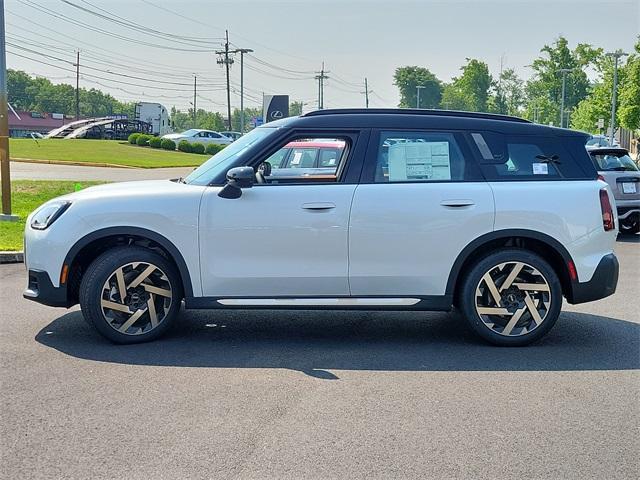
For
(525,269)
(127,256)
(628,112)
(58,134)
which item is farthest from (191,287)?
(58,134)

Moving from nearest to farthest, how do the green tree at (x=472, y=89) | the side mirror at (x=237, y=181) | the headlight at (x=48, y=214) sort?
the side mirror at (x=237, y=181)
the headlight at (x=48, y=214)
the green tree at (x=472, y=89)

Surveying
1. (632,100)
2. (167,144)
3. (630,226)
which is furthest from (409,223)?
(632,100)

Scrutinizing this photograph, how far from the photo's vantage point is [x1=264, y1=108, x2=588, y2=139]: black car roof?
589 cm

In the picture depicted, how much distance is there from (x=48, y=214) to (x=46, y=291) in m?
0.61

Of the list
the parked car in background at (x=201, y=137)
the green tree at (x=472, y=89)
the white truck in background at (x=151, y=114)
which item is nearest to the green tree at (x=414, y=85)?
the green tree at (x=472, y=89)

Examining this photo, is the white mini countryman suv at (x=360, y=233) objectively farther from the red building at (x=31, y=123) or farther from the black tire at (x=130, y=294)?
the red building at (x=31, y=123)

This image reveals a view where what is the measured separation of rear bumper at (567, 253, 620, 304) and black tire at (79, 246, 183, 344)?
3.20 m

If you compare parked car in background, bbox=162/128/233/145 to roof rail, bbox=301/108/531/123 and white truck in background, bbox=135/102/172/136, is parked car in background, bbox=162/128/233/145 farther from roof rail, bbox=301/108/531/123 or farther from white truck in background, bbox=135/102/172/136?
roof rail, bbox=301/108/531/123

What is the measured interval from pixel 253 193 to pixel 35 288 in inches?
74.2

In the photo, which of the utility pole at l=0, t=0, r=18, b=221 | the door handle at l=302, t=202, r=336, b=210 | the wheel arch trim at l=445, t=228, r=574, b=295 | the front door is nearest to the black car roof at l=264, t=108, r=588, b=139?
the front door

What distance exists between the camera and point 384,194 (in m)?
5.70

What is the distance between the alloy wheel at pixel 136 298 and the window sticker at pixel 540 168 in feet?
10.2

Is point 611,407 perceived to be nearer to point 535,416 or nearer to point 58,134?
point 535,416

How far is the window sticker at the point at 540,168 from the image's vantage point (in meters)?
5.91
